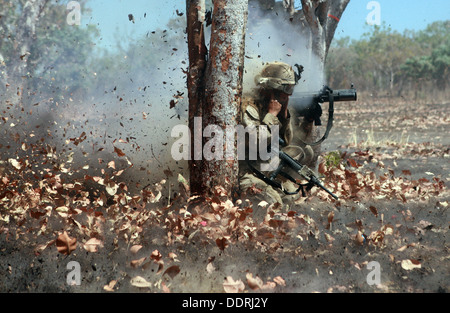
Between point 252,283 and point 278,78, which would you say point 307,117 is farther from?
point 252,283

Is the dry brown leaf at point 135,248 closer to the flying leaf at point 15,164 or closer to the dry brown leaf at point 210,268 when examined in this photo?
the dry brown leaf at point 210,268

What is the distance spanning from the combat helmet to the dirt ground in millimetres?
1235

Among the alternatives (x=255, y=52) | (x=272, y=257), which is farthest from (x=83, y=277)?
(x=255, y=52)

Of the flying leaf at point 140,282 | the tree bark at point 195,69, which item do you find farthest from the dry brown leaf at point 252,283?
the tree bark at point 195,69

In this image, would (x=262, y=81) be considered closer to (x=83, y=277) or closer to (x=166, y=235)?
(x=166, y=235)

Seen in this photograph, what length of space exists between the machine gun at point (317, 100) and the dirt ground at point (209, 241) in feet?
3.24

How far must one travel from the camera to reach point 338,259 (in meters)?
3.70

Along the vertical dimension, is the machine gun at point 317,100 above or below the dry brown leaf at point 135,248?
above

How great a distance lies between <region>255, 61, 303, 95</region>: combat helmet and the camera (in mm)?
5020

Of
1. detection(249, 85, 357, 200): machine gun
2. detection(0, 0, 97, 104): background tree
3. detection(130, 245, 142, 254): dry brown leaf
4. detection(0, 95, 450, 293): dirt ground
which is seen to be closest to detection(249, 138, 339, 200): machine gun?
detection(249, 85, 357, 200): machine gun

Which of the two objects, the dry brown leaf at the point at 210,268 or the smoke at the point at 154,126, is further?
the smoke at the point at 154,126

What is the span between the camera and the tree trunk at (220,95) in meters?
4.29

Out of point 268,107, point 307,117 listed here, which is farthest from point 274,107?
point 307,117

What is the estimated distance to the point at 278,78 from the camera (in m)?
5.03
